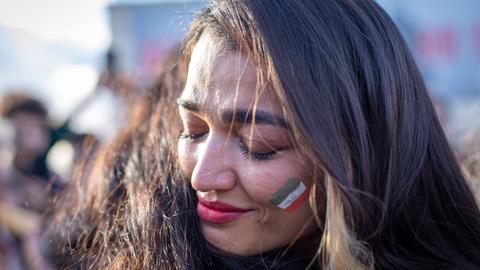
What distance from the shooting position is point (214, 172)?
43.4 inches

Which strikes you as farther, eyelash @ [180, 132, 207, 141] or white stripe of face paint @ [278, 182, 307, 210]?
eyelash @ [180, 132, 207, 141]

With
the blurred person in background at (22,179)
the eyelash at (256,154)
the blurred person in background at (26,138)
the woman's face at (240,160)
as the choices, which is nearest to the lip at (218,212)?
the woman's face at (240,160)

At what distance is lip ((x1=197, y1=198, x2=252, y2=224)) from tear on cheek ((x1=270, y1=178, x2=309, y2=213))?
7cm

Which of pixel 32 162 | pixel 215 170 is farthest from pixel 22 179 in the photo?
pixel 215 170

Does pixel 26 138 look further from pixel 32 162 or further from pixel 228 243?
pixel 228 243

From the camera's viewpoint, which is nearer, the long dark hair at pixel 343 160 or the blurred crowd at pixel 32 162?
the long dark hair at pixel 343 160

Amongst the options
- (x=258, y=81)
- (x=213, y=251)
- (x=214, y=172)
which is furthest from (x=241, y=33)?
(x=213, y=251)

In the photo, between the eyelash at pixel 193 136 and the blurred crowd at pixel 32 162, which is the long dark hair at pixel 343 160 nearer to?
the eyelash at pixel 193 136

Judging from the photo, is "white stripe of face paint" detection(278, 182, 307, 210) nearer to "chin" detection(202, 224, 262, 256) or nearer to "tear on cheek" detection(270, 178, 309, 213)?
"tear on cheek" detection(270, 178, 309, 213)

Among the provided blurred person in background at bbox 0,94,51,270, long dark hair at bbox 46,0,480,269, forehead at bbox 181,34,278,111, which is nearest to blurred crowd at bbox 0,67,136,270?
blurred person in background at bbox 0,94,51,270

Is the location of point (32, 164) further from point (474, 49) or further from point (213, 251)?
point (474, 49)

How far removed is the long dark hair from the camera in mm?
1047

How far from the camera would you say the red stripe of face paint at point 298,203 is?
3.63 feet

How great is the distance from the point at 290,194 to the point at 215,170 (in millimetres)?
157
